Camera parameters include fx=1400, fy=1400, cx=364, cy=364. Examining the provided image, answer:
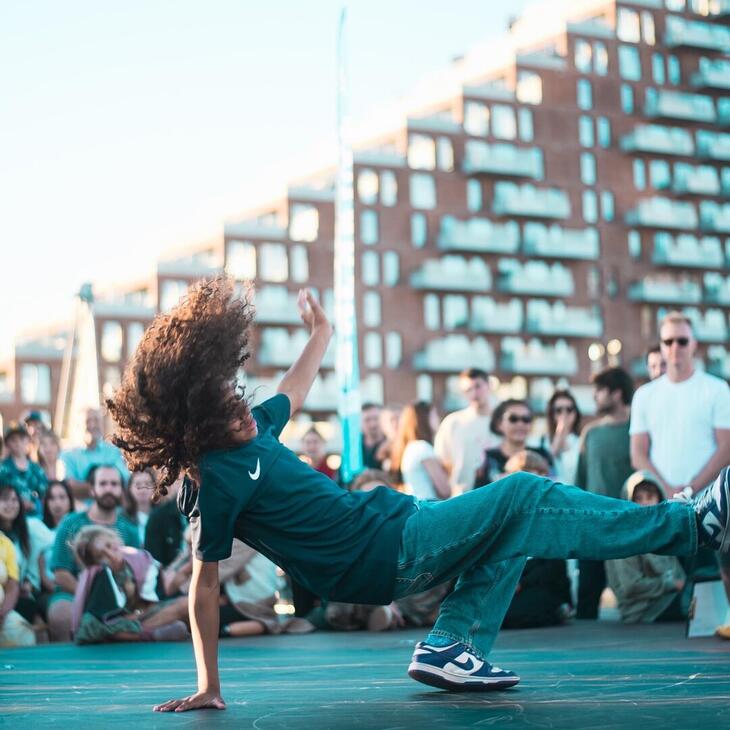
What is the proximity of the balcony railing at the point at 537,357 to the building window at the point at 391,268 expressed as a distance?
707 centimetres

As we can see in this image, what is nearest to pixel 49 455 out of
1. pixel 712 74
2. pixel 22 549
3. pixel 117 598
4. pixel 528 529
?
pixel 22 549

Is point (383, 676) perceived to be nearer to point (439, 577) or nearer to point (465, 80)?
point (439, 577)

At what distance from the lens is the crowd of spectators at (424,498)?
385 inches

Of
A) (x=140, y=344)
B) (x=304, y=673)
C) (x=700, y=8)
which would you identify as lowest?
(x=304, y=673)

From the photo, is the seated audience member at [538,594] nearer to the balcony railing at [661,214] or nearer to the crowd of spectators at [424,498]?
the crowd of spectators at [424,498]

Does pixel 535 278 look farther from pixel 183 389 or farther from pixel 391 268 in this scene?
pixel 183 389

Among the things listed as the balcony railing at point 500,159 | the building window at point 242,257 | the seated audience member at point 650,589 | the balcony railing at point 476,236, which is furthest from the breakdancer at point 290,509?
the balcony railing at point 500,159

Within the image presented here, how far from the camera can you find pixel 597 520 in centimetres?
498

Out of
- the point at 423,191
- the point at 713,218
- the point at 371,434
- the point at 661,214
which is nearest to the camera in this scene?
the point at 371,434

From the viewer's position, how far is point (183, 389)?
4.86 meters

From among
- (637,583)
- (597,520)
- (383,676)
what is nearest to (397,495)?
(597,520)

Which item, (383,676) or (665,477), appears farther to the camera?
(665,477)

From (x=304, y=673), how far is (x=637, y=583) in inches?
175

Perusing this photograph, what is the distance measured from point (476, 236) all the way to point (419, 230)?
3.12 metres
